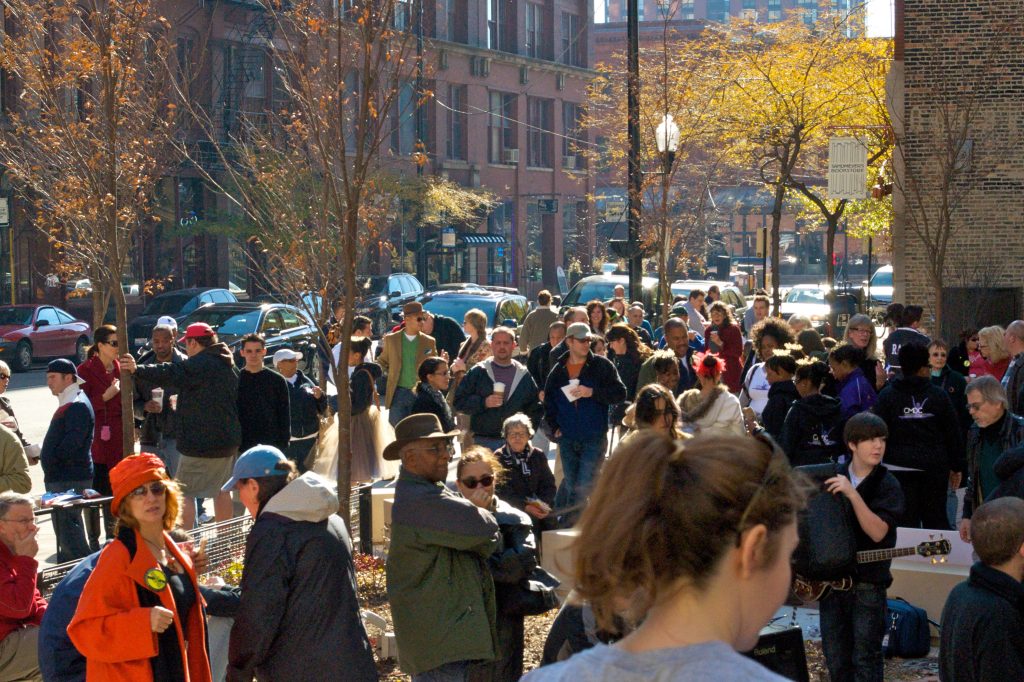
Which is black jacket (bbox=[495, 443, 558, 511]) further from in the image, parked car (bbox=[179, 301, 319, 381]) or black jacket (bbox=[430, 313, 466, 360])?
parked car (bbox=[179, 301, 319, 381])

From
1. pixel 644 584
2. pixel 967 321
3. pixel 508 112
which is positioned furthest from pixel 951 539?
pixel 508 112

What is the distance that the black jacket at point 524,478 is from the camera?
9.07m

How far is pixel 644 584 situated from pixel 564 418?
951 centimetres

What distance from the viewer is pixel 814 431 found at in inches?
336

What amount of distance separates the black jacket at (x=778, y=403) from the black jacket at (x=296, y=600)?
5.15 metres

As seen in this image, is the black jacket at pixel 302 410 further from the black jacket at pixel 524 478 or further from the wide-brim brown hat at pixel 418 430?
the wide-brim brown hat at pixel 418 430

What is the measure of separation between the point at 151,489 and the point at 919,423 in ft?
19.5

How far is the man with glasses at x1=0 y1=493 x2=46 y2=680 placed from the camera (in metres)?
6.18

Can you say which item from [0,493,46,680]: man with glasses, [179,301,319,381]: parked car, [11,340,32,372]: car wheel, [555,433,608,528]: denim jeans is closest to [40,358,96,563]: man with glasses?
[555,433,608,528]: denim jeans

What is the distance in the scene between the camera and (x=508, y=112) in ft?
205

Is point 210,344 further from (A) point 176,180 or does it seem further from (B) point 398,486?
(A) point 176,180

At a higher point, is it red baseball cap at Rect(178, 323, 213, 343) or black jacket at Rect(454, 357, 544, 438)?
red baseball cap at Rect(178, 323, 213, 343)

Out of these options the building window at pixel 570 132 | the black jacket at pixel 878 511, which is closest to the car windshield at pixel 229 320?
the black jacket at pixel 878 511

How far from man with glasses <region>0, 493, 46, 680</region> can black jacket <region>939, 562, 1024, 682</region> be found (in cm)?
399
